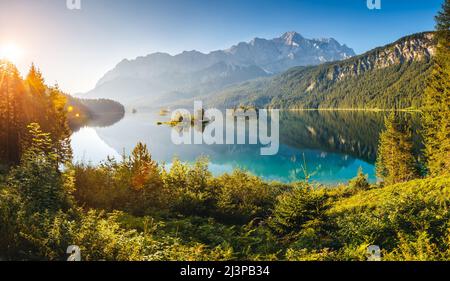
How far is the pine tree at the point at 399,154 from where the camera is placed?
33.4m

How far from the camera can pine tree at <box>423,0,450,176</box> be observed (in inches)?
1065

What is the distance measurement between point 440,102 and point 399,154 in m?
7.31

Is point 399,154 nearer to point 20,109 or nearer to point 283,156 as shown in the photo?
point 283,156

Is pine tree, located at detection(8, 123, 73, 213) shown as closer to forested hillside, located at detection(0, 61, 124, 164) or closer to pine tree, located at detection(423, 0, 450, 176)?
forested hillside, located at detection(0, 61, 124, 164)

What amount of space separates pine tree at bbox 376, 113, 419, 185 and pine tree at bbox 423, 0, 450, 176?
7.35ft

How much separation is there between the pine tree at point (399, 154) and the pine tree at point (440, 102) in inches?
88.2

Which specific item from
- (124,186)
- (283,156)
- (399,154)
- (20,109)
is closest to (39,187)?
(124,186)

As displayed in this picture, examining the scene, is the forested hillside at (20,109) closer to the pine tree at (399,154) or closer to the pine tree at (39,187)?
the pine tree at (39,187)

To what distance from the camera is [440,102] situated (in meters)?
29.8

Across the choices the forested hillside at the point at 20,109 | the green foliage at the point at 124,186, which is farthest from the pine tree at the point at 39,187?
the forested hillside at the point at 20,109

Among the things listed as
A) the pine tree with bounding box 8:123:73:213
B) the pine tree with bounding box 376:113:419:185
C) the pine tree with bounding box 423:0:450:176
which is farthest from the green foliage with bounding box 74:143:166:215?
the pine tree with bounding box 376:113:419:185

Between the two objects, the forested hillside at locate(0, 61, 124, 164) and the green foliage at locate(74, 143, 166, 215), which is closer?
the green foliage at locate(74, 143, 166, 215)
